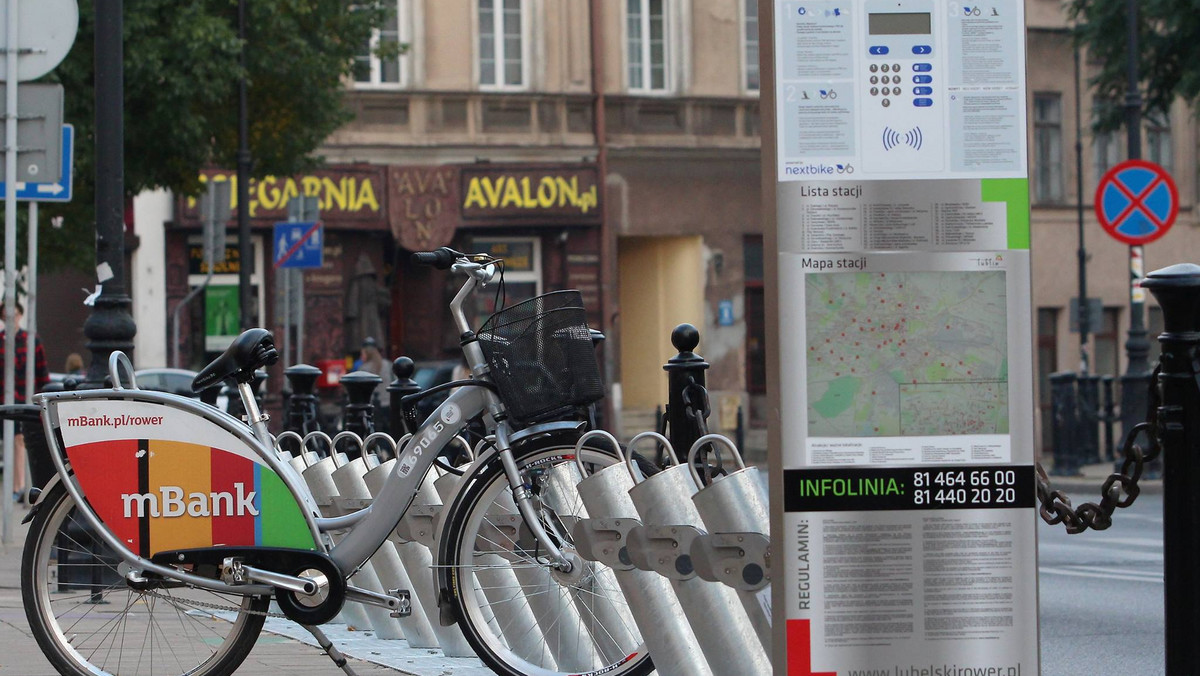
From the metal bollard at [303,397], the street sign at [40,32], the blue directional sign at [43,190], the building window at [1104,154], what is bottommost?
the metal bollard at [303,397]

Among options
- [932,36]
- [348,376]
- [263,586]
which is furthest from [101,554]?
[348,376]

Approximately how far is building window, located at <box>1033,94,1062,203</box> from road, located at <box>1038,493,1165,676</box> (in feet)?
63.1


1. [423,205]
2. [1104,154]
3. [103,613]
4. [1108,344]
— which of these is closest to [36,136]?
[103,613]

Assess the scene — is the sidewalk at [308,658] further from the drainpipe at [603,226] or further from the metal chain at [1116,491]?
the drainpipe at [603,226]

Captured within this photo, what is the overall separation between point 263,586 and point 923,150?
259cm

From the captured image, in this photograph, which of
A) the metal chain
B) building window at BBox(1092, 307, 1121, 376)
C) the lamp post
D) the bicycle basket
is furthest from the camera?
building window at BBox(1092, 307, 1121, 376)

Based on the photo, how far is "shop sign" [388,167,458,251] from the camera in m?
30.5

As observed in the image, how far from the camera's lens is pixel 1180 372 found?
5.20 meters

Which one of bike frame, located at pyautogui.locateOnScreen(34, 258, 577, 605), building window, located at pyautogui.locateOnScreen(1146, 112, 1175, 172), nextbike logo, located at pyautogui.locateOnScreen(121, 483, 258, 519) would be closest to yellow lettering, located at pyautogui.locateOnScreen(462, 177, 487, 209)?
building window, located at pyautogui.locateOnScreen(1146, 112, 1175, 172)

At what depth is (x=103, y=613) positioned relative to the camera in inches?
232

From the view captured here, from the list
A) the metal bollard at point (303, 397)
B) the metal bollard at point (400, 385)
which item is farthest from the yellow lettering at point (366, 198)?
the metal bollard at point (400, 385)

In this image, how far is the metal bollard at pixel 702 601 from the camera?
5109mm

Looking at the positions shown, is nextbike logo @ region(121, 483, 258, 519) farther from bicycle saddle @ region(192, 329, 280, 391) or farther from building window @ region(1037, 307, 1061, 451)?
building window @ region(1037, 307, 1061, 451)

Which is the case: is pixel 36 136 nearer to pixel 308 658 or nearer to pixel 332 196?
pixel 308 658
